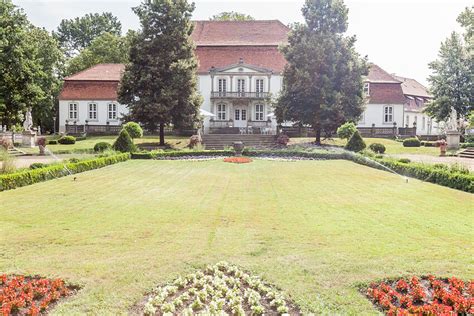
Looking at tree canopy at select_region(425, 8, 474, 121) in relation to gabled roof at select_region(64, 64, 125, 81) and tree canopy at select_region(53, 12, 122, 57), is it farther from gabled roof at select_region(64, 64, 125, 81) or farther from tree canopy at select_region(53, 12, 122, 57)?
tree canopy at select_region(53, 12, 122, 57)

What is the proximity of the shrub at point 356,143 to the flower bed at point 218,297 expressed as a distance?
21.6m

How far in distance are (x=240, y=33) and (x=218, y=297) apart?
46.7 m

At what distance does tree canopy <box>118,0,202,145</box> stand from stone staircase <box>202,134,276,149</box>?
2.80 metres

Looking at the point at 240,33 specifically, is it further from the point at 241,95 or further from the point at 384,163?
the point at 384,163

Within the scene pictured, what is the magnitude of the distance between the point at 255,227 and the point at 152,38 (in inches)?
1092

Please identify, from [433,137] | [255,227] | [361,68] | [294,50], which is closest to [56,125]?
A: [294,50]

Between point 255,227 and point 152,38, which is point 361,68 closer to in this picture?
point 152,38

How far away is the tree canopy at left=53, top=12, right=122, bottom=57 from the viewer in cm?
6943

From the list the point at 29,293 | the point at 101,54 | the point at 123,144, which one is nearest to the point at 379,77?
the point at 123,144

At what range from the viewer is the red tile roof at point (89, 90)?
4562 centimetres

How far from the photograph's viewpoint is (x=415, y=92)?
5338 centimetres

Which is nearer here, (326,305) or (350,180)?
(326,305)

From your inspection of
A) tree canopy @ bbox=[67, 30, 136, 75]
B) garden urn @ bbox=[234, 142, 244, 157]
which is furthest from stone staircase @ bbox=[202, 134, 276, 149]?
tree canopy @ bbox=[67, 30, 136, 75]

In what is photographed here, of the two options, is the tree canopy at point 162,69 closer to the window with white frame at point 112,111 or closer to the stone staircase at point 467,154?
the window with white frame at point 112,111
